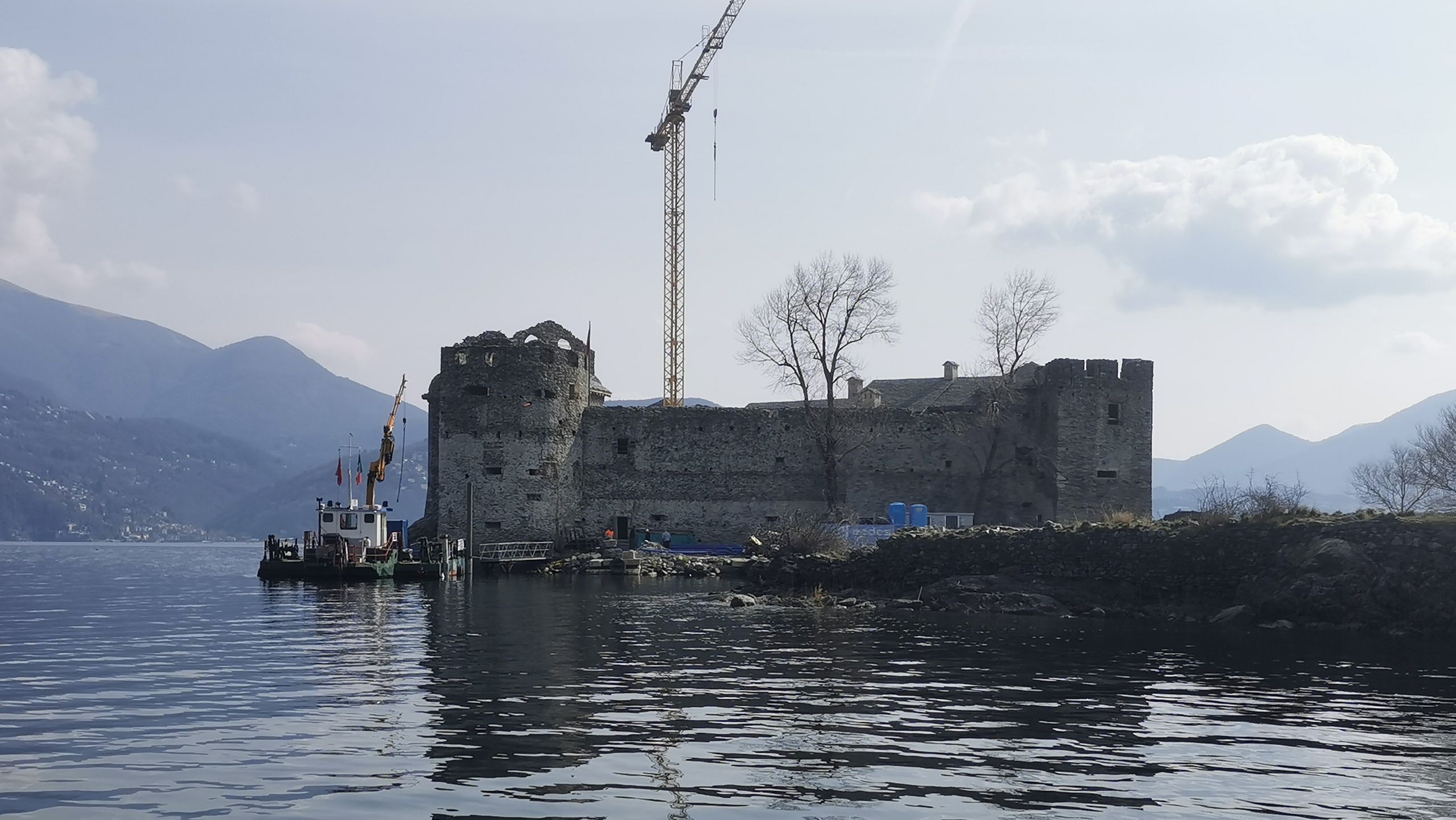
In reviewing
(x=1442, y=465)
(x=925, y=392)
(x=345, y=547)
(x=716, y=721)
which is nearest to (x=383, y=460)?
(x=345, y=547)

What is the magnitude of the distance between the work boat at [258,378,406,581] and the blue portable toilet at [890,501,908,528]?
19.3 m

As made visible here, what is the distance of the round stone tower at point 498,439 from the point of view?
51656mm

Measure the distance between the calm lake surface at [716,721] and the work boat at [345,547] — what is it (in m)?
16.4

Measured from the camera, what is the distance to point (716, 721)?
1356 centimetres

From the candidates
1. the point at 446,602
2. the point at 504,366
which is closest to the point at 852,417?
the point at 504,366

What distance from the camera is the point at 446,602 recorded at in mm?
32156

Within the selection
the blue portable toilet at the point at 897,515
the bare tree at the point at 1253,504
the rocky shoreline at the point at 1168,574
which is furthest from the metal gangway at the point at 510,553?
the bare tree at the point at 1253,504

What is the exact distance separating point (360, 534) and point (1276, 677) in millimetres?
35052

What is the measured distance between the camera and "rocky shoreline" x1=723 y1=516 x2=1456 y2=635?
26312mm

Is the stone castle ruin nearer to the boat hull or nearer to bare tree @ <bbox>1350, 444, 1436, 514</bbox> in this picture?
the boat hull

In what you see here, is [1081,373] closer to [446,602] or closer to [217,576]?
[446,602]

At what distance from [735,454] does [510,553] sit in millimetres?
10765

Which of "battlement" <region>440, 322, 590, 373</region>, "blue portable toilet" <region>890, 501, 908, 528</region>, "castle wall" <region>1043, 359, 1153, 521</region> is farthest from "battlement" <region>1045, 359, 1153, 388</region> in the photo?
"battlement" <region>440, 322, 590, 373</region>

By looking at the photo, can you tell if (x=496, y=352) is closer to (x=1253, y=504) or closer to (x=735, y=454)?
(x=735, y=454)
